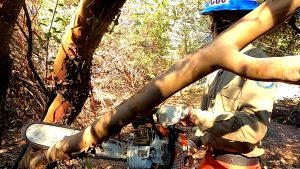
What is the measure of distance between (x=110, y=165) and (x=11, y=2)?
10.9ft

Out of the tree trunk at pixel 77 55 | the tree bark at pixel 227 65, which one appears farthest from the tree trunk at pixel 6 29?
the tree bark at pixel 227 65

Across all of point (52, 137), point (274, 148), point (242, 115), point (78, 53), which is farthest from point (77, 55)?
point (274, 148)

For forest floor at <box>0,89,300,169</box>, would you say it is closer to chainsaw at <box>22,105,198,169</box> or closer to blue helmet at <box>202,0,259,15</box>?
chainsaw at <box>22,105,198,169</box>

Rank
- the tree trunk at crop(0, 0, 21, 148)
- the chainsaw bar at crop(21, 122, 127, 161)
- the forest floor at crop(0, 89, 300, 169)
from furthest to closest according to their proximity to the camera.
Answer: the forest floor at crop(0, 89, 300, 169) → the tree trunk at crop(0, 0, 21, 148) → the chainsaw bar at crop(21, 122, 127, 161)

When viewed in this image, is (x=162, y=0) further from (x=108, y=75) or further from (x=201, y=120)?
(x=201, y=120)

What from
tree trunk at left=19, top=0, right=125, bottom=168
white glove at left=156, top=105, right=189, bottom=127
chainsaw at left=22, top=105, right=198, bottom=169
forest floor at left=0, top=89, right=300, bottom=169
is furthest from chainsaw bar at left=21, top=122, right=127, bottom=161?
forest floor at left=0, top=89, right=300, bottom=169

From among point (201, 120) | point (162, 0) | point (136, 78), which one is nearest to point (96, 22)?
point (201, 120)

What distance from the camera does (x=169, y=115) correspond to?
2.17 m

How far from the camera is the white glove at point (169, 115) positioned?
2.14m

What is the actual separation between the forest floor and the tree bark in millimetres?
2930

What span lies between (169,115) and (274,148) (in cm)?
551

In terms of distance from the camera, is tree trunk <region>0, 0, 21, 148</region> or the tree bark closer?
the tree bark

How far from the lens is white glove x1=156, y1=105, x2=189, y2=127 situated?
2.14 metres

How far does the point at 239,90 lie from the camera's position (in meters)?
2.33
